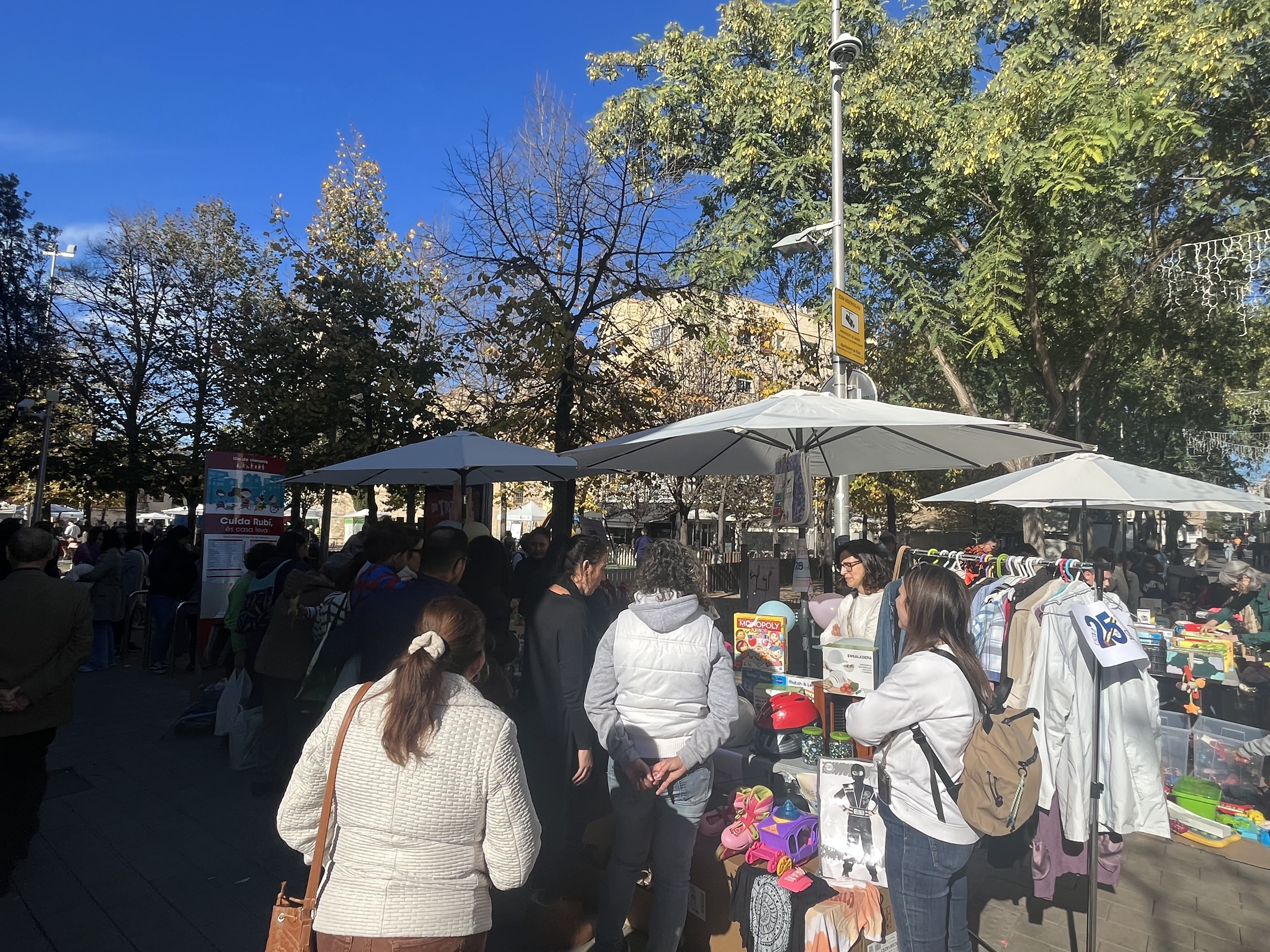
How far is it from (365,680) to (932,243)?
1284 centimetres

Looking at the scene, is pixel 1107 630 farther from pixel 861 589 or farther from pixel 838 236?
pixel 838 236

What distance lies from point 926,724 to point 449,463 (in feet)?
16.8

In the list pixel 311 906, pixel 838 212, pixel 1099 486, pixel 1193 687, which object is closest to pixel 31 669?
pixel 311 906

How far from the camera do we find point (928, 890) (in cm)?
270

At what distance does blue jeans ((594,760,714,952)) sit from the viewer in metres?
3.12

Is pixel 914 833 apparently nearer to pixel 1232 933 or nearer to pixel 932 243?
pixel 1232 933

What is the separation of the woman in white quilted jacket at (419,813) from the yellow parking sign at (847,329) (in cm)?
605

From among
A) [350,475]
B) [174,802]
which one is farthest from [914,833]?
[350,475]

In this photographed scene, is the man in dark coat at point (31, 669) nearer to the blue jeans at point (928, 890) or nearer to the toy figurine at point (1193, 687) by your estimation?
the blue jeans at point (928, 890)

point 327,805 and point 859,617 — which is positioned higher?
point 859,617

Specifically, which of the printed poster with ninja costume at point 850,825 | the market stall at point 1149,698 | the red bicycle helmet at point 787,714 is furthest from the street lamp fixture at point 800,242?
the printed poster with ninja costume at point 850,825

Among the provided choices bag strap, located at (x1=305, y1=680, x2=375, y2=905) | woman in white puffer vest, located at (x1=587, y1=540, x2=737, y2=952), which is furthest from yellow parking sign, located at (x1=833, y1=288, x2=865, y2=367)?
bag strap, located at (x1=305, y1=680, x2=375, y2=905)

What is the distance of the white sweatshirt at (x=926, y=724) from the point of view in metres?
2.64

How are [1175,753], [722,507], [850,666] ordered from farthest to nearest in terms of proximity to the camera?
[722,507], [1175,753], [850,666]
